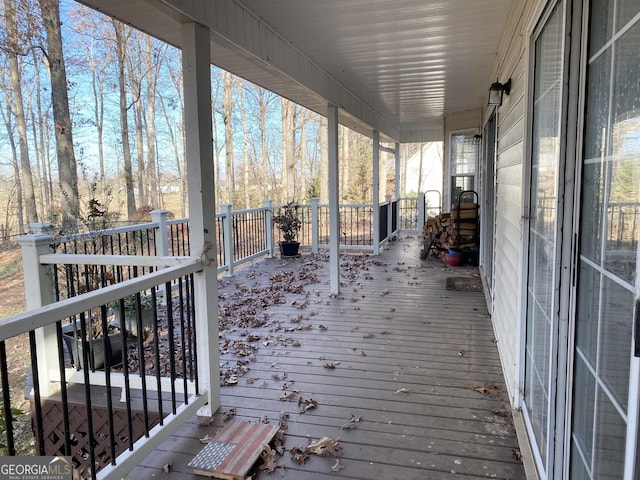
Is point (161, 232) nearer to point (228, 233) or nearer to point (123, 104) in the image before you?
point (228, 233)

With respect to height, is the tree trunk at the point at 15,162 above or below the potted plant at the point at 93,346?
above

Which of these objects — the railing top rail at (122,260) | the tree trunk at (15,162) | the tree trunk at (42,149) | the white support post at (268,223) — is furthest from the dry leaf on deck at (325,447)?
the tree trunk at (15,162)

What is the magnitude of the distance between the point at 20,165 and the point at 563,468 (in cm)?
1370

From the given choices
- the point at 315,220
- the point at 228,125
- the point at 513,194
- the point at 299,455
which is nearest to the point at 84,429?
the point at 299,455

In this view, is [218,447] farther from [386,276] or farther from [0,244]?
[0,244]

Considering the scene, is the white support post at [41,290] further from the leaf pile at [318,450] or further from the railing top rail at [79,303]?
the leaf pile at [318,450]

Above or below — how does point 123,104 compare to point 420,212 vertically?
above

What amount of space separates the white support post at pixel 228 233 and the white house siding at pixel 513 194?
4.14 m

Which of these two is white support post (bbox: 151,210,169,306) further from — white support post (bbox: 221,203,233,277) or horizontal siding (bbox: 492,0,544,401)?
horizontal siding (bbox: 492,0,544,401)

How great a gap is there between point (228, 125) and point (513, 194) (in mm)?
15727

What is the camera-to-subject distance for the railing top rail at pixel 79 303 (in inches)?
59.6

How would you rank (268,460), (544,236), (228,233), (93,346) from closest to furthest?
(544,236) < (268,460) < (93,346) < (228,233)

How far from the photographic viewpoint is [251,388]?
321 centimetres

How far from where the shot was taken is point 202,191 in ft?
8.89
